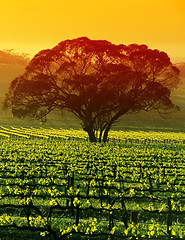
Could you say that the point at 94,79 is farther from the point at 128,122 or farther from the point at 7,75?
the point at 7,75

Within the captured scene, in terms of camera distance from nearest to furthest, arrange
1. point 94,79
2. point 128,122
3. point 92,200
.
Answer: point 92,200
point 94,79
point 128,122

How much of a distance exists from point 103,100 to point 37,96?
29.7 ft

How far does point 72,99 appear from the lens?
5969 centimetres

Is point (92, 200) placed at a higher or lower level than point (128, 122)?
lower

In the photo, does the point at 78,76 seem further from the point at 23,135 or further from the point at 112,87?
the point at 23,135

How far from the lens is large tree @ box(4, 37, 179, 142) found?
192 ft

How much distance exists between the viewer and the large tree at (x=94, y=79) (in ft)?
192

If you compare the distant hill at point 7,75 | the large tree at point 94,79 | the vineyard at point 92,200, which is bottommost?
the vineyard at point 92,200

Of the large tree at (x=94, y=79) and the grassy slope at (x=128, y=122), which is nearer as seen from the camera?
the large tree at (x=94, y=79)

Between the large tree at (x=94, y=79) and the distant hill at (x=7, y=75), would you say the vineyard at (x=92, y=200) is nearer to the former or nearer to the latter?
the large tree at (x=94, y=79)

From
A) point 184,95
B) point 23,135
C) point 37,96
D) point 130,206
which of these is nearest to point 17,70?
point 184,95

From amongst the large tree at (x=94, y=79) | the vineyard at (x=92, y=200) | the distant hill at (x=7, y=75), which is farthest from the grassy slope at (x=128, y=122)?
the vineyard at (x=92, y=200)

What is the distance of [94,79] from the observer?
59.2 meters

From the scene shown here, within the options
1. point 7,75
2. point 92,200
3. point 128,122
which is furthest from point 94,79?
point 7,75
